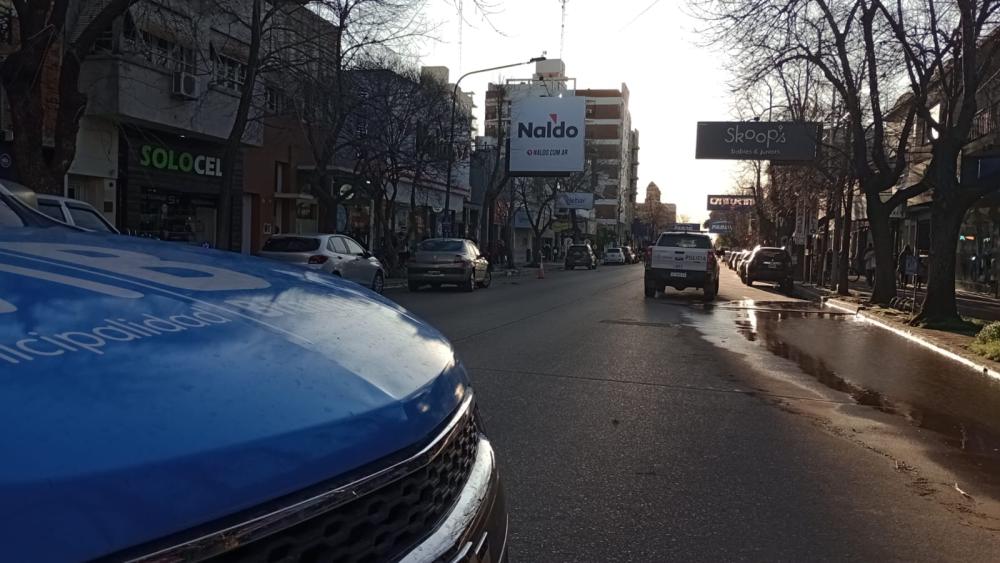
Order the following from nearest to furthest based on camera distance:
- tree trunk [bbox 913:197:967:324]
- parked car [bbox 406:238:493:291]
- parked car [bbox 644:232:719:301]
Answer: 1. tree trunk [bbox 913:197:967:324]
2. parked car [bbox 644:232:719:301]
3. parked car [bbox 406:238:493:291]

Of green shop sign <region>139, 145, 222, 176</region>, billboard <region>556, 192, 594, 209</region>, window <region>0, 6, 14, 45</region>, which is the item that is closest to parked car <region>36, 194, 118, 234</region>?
window <region>0, 6, 14, 45</region>

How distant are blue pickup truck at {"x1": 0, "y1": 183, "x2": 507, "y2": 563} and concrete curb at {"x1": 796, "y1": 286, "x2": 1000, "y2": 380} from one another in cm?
983

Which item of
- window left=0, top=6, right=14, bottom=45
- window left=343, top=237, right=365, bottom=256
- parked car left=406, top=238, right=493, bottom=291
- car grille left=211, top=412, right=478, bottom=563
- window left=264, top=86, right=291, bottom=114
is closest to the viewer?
car grille left=211, top=412, right=478, bottom=563

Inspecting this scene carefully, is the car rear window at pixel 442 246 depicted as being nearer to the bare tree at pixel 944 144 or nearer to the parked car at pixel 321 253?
the parked car at pixel 321 253

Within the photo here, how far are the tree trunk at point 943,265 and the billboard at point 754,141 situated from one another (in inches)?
349

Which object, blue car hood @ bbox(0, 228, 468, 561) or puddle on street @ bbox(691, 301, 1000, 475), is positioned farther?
puddle on street @ bbox(691, 301, 1000, 475)

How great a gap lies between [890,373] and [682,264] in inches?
437

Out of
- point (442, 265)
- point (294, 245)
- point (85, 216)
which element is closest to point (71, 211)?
point (85, 216)

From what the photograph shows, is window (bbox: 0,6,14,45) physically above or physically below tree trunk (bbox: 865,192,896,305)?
above

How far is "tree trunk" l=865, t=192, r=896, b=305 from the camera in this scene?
19.1 m

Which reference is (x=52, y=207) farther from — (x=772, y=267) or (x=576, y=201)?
(x=576, y=201)

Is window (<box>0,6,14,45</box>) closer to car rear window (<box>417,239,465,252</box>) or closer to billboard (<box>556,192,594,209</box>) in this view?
car rear window (<box>417,239,465,252</box>)

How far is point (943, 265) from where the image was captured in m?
14.6

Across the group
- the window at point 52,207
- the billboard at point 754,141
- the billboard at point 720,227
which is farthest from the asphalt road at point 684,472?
the billboard at point 720,227
